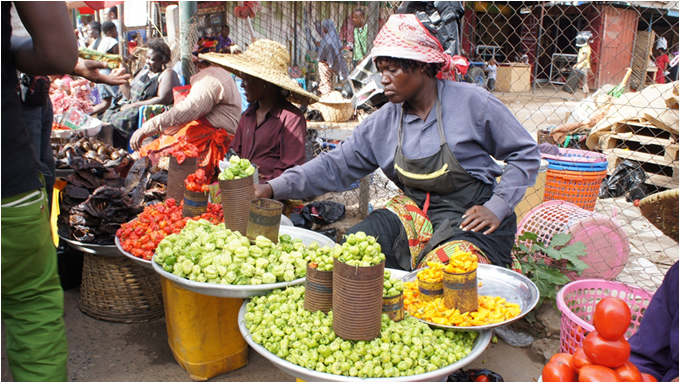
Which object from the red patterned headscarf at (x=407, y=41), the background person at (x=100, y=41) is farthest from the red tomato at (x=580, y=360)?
the background person at (x=100, y=41)

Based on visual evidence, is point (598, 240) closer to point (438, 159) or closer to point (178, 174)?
point (438, 159)

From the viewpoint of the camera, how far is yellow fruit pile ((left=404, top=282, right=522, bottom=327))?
1.84 m

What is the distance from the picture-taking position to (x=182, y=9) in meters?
4.82

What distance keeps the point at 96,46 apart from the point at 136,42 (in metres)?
2.35

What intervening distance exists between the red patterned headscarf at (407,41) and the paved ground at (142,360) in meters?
1.76

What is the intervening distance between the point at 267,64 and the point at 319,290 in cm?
247

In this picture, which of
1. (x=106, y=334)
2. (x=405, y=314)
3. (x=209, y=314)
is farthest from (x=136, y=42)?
(x=405, y=314)

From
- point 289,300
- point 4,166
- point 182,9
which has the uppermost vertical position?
point 182,9

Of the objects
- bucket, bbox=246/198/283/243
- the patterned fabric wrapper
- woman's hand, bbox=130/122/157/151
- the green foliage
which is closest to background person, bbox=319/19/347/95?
woman's hand, bbox=130/122/157/151

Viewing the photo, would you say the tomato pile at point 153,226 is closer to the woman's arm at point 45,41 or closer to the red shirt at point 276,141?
the red shirt at point 276,141

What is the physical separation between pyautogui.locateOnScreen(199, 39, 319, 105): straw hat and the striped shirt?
1.08ft

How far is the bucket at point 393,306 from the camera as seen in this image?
6.05ft

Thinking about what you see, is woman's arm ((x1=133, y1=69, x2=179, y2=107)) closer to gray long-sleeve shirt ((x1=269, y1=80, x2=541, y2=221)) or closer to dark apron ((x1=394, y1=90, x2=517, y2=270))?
gray long-sleeve shirt ((x1=269, y1=80, x2=541, y2=221))

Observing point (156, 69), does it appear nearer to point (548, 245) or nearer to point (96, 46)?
point (96, 46)
